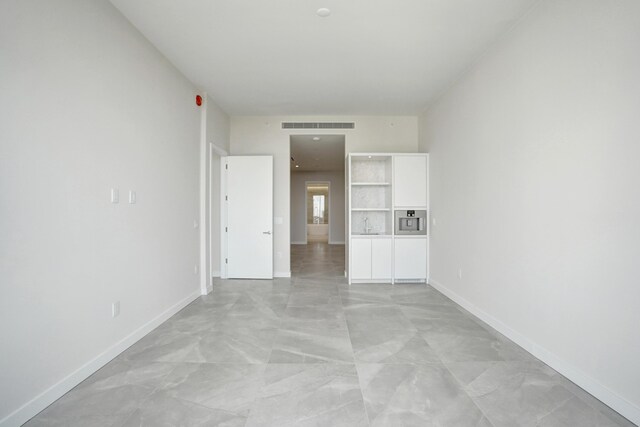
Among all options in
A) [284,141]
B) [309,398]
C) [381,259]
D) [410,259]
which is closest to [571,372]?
[309,398]

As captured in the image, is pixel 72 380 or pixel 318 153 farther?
pixel 318 153

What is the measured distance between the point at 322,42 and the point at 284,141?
2.71 m

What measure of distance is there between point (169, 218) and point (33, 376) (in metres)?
1.96

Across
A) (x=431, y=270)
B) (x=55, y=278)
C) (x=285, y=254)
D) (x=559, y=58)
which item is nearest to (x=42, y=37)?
(x=55, y=278)

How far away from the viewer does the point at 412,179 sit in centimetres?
524

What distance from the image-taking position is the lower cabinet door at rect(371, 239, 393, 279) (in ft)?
17.3

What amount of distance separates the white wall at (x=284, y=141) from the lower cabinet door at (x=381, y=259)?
161 centimetres

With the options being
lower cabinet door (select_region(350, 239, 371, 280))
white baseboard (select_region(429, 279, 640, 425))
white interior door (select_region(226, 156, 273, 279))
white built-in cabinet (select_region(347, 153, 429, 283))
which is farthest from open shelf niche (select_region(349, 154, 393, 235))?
white baseboard (select_region(429, 279, 640, 425))

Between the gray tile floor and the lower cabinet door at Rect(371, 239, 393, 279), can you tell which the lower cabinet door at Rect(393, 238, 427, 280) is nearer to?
the lower cabinet door at Rect(371, 239, 393, 279)

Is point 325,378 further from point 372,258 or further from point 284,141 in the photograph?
point 284,141

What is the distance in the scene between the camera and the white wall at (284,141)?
5758mm

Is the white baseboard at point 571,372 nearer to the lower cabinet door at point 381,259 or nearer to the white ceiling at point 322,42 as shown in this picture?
the lower cabinet door at point 381,259

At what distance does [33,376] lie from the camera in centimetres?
186

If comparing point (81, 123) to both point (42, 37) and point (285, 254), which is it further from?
point (285, 254)
